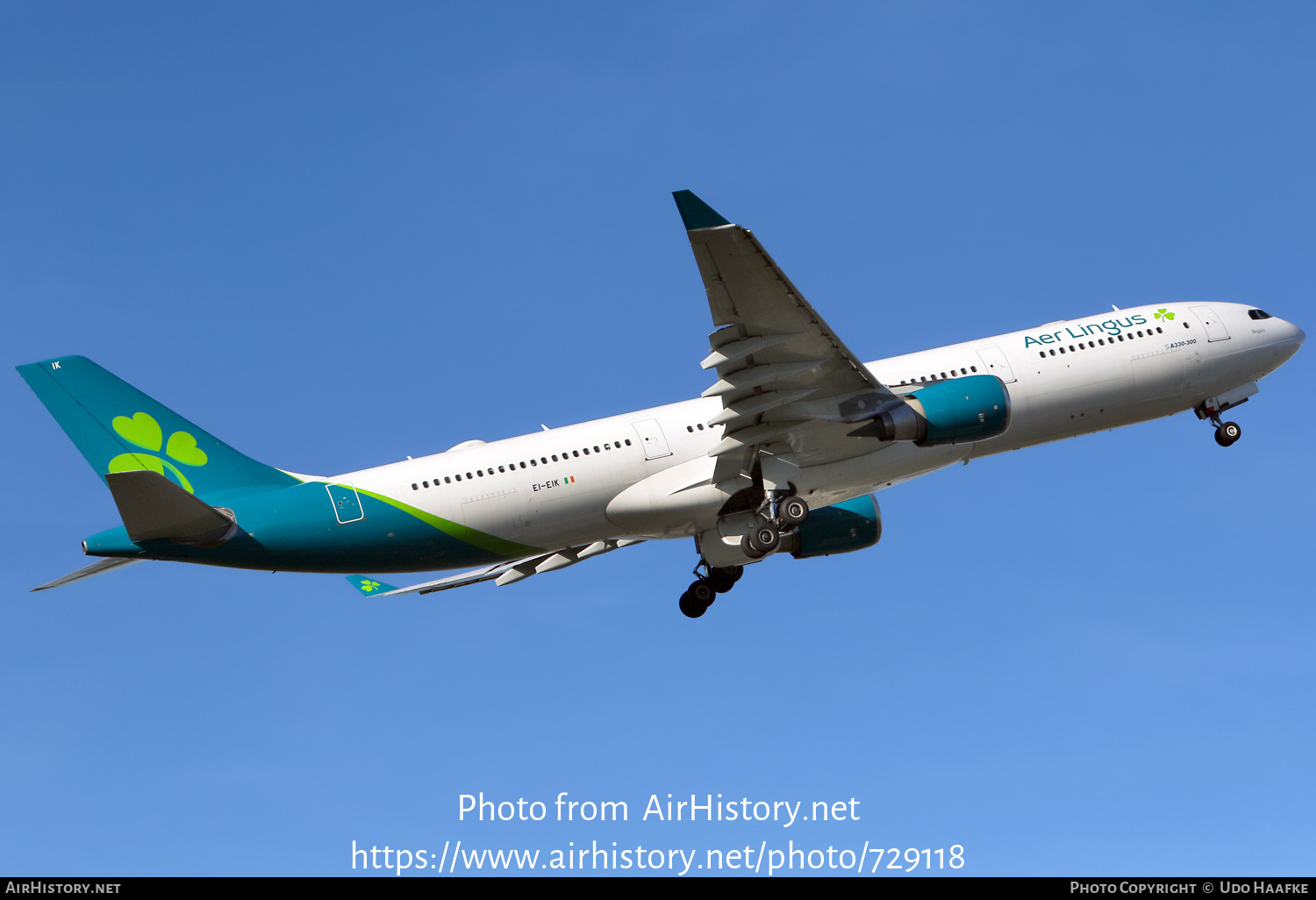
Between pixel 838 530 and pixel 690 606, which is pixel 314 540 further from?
pixel 838 530

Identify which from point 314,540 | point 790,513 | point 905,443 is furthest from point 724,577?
point 314,540

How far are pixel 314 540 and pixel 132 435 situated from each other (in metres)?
5.07

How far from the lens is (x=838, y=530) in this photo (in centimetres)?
3812

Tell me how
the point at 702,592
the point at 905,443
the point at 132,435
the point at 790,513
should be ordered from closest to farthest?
the point at 132,435
the point at 790,513
the point at 905,443
the point at 702,592

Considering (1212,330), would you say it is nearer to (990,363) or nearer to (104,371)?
(990,363)

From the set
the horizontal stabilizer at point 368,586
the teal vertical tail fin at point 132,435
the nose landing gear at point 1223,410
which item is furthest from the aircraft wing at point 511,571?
the nose landing gear at point 1223,410

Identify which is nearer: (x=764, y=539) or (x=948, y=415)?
(x=948, y=415)

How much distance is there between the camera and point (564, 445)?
33969mm

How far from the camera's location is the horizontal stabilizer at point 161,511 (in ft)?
93.6

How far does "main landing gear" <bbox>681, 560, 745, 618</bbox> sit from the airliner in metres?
0.76

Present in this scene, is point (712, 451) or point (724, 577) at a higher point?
point (712, 451)

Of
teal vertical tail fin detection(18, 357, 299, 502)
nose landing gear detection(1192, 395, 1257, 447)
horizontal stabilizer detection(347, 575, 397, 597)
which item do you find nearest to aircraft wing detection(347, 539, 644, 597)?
horizontal stabilizer detection(347, 575, 397, 597)

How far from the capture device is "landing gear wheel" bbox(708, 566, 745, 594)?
129 ft
